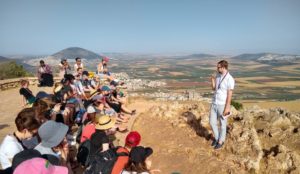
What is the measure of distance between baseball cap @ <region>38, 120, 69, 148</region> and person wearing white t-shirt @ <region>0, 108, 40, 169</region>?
1.11 feet

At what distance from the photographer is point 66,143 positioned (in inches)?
149

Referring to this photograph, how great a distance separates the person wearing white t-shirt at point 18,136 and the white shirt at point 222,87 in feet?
12.6

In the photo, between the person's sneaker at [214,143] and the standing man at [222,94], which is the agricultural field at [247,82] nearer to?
the person's sneaker at [214,143]

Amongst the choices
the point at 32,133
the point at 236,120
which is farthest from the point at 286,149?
the point at 32,133

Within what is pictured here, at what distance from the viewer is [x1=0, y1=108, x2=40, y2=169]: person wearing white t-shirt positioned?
143 inches

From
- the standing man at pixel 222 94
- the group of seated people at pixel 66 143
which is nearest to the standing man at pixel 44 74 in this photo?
the group of seated people at pixel 66 143

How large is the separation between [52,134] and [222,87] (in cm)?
385

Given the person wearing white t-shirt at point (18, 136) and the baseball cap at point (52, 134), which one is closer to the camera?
the baseball cap at point (52, 134)

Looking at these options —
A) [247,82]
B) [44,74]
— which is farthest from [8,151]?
[247,82]

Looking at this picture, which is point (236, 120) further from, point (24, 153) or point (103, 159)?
point (24, 153)

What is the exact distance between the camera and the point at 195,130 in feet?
26.9

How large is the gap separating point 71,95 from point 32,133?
13.1 feet

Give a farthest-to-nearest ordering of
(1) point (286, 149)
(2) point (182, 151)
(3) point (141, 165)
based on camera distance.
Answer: (2) point (182, 151) → (1) point (286, 149) → (3) point (141, 165)

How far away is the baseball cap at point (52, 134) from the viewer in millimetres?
3424
